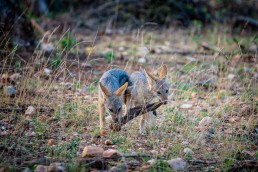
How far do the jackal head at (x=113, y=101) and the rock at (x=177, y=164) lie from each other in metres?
1.77

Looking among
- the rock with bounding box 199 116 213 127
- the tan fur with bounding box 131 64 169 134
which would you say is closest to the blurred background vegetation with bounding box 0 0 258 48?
the tan fur with bounding box 131 64 169 134

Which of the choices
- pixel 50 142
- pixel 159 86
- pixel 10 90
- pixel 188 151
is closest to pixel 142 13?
pixel 159 86

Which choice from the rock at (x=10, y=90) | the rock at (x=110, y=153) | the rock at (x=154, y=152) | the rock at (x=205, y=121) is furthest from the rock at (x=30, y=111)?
the rock at (x=205, y=121)

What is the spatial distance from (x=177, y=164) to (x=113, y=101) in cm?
197

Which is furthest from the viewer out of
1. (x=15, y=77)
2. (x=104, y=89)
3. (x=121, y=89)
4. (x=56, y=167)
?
(x=15, y=77)

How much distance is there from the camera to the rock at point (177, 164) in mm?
4871

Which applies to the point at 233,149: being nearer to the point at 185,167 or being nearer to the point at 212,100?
the point at 185,167

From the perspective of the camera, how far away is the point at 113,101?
6500 millimetres

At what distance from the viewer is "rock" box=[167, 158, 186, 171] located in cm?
487

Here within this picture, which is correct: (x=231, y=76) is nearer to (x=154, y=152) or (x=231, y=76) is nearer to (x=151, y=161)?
(x=154, y=152)

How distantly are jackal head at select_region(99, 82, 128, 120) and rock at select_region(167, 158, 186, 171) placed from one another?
5.82 ft

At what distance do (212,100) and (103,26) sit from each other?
661 cm

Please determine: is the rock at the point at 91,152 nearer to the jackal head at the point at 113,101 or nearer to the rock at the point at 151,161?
the rock at the point at 151,161

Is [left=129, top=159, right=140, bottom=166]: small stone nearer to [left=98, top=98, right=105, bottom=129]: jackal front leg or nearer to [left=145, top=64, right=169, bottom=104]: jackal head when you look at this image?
[left=98, top=98, right=105, bottom=129]: jackal front leg
